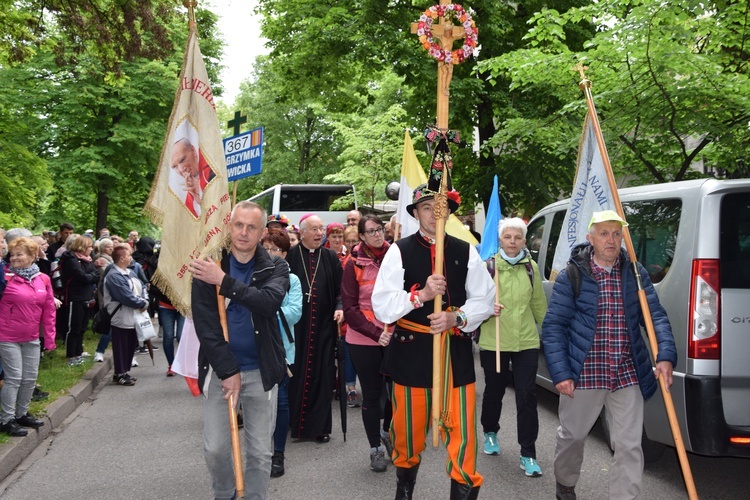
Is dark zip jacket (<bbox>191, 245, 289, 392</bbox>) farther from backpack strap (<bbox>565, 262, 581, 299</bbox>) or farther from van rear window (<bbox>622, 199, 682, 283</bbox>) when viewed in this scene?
van rear window (<bbox>622, 199, 682, 283</bbox>)

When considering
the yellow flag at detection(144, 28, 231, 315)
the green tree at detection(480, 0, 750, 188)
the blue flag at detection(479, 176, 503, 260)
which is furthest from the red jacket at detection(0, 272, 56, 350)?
the green tree at detection(480, 0, 750, 188)

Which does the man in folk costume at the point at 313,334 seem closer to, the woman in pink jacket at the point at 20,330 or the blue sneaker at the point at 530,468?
the blue sneaker at the point at 530,468

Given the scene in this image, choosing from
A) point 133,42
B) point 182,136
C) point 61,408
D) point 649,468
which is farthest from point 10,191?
point 649,468

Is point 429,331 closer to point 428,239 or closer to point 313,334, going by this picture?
point 428,239

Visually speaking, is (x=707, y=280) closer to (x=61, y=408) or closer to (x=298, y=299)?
(x=298, y=299)

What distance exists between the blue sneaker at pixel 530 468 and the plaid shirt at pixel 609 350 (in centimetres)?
135

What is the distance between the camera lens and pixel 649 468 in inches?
223

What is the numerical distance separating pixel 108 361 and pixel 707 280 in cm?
939

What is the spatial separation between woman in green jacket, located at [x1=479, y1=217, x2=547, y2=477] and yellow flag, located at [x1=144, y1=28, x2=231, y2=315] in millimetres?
2485

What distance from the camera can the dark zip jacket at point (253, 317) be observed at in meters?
3.93

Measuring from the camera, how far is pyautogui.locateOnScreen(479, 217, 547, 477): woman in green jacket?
587cm

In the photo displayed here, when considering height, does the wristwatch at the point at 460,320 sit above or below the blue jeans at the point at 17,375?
above

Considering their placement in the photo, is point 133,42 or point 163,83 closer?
point 133,42

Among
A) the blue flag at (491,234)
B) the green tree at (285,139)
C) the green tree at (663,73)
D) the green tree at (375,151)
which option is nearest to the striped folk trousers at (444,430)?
the blue flag at (491,234)
